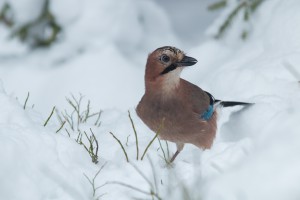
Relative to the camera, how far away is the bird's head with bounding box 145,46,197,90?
3.65 meters

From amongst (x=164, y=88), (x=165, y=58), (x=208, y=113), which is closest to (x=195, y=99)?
(x=208, y=113)

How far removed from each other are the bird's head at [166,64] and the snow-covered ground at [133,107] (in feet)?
1.35

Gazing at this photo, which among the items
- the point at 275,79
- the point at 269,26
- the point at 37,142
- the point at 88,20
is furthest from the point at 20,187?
the point at 88,20

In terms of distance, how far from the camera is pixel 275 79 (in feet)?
14.1

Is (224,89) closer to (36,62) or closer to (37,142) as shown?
(37,142)

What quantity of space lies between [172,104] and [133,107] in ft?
4.18

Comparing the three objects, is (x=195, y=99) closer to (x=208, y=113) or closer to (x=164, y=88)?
(x=208, y=113)

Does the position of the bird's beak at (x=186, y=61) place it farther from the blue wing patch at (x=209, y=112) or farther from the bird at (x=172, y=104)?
the blue wing patch at (x=209, y=112)

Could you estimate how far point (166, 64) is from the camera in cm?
368

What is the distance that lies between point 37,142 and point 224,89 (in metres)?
1.96

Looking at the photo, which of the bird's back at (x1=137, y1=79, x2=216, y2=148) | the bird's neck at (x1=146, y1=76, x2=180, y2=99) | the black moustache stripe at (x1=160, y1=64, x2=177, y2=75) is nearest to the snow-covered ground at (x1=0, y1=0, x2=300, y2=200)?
the bird's back at (x1=137, y1=79, x2=216, y2=148)

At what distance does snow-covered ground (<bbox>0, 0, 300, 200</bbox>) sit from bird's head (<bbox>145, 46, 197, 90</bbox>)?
0.41 meters

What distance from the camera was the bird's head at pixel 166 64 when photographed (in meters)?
3.65

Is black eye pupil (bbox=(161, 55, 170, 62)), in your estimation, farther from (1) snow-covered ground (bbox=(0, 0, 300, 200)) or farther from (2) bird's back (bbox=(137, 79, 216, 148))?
(1) snow-covered ground (bbox=(0, 0, 300, 200))
